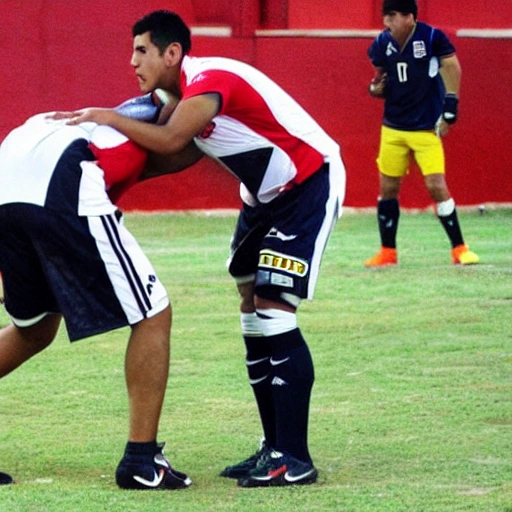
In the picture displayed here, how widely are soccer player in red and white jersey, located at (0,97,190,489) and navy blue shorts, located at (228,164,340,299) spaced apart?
17.2 inches

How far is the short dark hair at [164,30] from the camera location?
6059mm

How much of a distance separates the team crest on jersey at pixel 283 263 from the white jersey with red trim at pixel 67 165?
23.7 inches

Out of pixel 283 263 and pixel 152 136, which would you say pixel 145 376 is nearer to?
pixel 283 263

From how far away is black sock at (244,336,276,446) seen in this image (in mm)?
6395

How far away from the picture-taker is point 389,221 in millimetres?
12719

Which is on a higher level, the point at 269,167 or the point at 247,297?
the point at 269,167

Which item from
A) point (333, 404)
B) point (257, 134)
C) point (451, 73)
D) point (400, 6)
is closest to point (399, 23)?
point (400, 6)

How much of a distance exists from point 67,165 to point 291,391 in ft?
3.97

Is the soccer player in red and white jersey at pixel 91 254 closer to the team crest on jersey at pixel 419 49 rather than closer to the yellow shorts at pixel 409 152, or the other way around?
the yellow shorts at pixel 409 152

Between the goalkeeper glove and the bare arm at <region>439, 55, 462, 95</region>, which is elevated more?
the bare arm at <region>439, 55, 462, 95</region>

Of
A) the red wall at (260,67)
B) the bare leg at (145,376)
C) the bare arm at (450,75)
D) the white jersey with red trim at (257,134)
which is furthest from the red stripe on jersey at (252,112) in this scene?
the red wall at (260,67)

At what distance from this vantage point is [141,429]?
5.86 meters

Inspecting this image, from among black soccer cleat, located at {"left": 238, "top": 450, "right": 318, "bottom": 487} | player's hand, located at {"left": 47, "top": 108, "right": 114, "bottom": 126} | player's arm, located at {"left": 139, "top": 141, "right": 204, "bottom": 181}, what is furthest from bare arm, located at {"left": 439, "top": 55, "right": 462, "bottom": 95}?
black soccer cleat, located at {"left": 238, "top": 450, "right": 318, "bottom": 487}

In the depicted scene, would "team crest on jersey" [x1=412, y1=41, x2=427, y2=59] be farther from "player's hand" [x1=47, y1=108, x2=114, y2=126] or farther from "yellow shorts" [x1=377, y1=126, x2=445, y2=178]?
"player's hand" [x1=47, y1=108, x2=114, y2=126]
